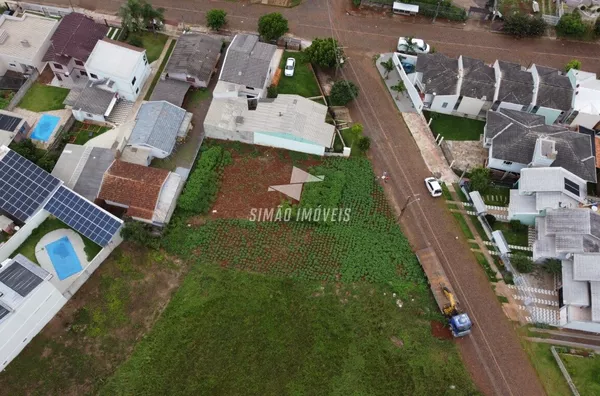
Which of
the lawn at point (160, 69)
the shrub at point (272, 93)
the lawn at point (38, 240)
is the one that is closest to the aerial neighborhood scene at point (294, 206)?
the lawn at point (38, 240)

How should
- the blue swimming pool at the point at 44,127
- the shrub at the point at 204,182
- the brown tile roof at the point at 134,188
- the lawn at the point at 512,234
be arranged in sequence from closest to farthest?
1. the brown tile roof at the point at 134,188
2. the lawn at the point at 512,234
3. the shrub at the point at 204,182
4. the blue swimming pool at the point at 44,127

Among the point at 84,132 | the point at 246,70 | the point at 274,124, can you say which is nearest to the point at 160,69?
the point at 246,70

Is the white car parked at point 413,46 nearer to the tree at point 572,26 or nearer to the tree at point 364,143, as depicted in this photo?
the tree at point 364,143

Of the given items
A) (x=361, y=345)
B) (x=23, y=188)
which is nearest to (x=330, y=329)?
(x=361, y=345)

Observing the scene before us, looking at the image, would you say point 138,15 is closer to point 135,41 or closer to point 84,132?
point 135,41

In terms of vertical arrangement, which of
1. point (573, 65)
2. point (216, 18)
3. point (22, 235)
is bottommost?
point (22, 235)

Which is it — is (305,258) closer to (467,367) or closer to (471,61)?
(467,367)
